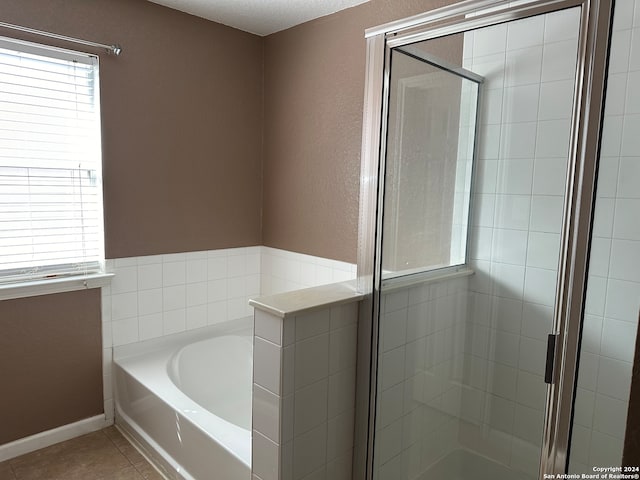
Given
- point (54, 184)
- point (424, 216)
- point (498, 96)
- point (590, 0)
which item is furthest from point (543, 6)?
point (54, 184)

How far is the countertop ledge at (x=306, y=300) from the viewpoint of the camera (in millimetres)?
1622

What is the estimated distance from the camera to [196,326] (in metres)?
3.12

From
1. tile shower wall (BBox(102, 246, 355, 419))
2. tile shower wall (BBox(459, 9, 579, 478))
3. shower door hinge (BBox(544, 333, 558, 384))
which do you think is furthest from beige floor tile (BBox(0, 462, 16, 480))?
shower door hinge (BBox(544, 333, 558, 384))

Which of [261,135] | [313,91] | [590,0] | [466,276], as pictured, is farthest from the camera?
[261,135]

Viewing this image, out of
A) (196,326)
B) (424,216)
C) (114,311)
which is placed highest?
(424,216)

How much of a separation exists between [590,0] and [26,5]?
2.45m

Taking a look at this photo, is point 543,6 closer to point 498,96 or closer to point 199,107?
point 498,96

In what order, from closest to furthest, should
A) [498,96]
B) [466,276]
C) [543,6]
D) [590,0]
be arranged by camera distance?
[590,0], [543,6], [498,96], [466,276]

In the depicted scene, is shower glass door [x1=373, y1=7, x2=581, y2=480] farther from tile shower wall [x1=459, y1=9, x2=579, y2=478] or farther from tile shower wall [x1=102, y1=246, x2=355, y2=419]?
tile shower wall [x1=102, y1=246, x2=355, y2=419]

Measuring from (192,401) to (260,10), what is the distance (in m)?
2.25

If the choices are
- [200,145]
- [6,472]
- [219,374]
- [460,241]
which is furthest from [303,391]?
[200,145]

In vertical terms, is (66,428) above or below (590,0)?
below

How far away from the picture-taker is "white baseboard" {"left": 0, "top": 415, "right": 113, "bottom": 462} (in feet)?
7.91

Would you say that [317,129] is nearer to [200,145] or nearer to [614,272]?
[200,145]
